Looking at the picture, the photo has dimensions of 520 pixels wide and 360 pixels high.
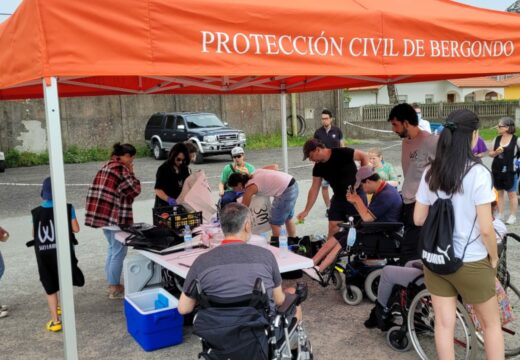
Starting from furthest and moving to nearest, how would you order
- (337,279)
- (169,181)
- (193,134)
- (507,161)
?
(193,134)
(507,161)
(169,181)
(337,279)

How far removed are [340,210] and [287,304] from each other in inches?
116

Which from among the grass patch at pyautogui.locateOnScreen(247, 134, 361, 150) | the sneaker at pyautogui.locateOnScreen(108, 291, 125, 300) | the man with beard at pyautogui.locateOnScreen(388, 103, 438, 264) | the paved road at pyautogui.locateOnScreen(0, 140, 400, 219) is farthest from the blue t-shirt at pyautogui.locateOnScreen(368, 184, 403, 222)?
the grass patch at pyautogui.locateOnScreen(247, 134, 361, 150)

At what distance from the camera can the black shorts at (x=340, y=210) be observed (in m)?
5.91

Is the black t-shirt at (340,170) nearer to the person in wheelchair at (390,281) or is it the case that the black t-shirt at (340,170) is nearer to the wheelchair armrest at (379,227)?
the wheelchair armrest at (379,227)

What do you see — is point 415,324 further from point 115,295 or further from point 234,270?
point 115,295

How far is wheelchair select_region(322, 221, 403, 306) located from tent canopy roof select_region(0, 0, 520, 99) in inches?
58.4

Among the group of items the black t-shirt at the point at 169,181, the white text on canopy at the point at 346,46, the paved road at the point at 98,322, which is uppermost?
the white text on canopy at the point at 346,46

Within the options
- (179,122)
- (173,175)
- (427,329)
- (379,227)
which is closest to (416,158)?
(379,227)

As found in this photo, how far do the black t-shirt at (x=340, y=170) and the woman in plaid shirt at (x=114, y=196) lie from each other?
2048mm

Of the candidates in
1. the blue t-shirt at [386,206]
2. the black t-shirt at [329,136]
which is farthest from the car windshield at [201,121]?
the blue t-shirt at [386,206]

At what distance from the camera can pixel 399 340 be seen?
13.4 feet

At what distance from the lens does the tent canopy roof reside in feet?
10.5

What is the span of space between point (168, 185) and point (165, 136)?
44.3 ft

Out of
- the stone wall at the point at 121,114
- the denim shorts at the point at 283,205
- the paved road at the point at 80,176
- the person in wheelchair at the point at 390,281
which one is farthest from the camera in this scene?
the stone wall at the point at 121,114
